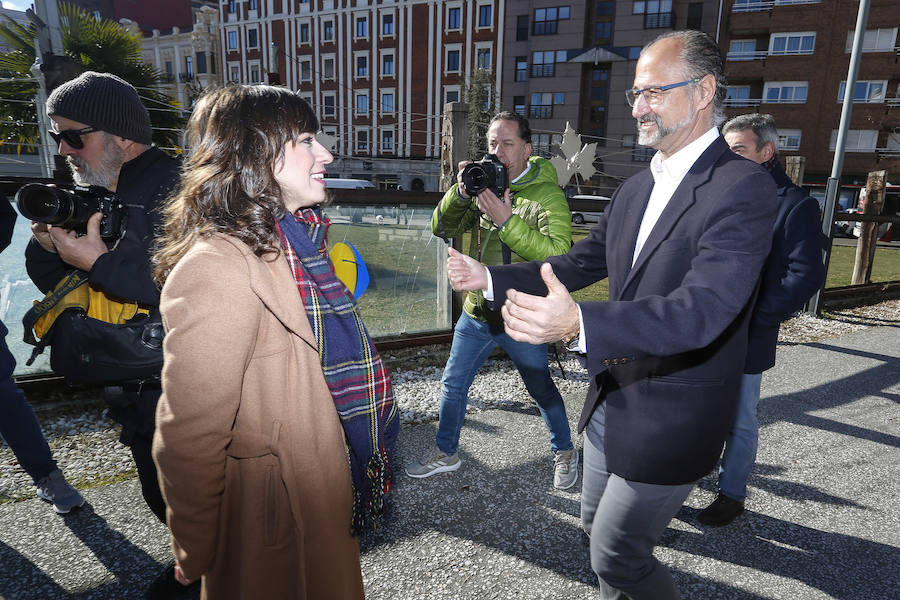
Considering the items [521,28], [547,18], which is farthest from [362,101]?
[547,18]

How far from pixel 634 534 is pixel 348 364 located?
1.11 meters

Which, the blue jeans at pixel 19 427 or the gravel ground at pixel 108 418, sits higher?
the blue jeans at pixel 19 427

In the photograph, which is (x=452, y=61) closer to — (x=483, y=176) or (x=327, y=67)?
(x=327, y=67)

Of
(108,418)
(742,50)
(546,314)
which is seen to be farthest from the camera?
(742,50)

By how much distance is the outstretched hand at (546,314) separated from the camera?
129 centimetres

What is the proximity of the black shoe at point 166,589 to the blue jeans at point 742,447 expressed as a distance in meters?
2.84

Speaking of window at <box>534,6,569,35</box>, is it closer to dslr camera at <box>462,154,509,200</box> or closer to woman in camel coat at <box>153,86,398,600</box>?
dslr camera at <box>462,154,509,200</box>

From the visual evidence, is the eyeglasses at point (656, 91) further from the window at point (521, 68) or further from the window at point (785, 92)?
the window at point (785, 92)

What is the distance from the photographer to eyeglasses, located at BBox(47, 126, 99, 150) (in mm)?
2119

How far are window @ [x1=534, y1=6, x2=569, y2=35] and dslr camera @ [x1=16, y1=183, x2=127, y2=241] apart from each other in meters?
42.2

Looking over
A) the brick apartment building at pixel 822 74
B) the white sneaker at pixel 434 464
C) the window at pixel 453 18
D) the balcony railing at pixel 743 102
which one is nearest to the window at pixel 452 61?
the window at pixel 453 18

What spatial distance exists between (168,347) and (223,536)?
0.58m

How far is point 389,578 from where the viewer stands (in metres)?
2.45

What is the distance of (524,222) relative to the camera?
2939mm
